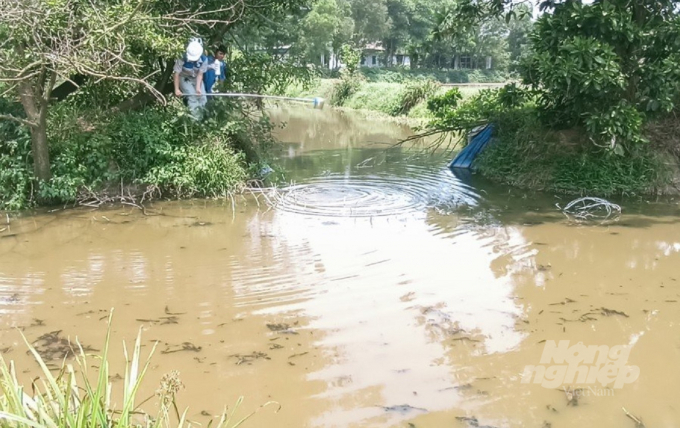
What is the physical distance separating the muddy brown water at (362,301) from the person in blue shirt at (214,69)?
1881mm

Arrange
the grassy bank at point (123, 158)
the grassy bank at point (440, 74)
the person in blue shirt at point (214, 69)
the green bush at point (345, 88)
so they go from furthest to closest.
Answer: the grassy bank at point (440, 74) < the green bush at point (345, 88) < the person in blue shirt at point (214, 69) < the grassy bank at point (123, 158)

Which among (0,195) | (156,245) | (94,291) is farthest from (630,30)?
(0,195)

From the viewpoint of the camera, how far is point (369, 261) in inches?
242

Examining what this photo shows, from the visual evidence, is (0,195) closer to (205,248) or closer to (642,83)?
(205,248)

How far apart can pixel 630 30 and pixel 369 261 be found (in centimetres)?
497

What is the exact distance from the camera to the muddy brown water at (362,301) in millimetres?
3715

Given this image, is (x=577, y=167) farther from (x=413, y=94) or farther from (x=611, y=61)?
(x=413, y=94)

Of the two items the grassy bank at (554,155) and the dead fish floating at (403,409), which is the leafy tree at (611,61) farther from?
the dead fish floating at (403,409)

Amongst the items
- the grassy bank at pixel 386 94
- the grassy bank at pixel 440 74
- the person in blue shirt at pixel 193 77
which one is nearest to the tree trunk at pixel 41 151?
the person in blue shirt at pixel 193 77

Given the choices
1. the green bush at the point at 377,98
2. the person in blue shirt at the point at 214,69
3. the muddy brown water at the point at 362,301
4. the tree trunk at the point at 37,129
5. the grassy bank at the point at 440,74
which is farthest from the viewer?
the grassy bank at the point at 440,74

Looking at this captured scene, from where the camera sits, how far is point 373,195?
30.2 feet

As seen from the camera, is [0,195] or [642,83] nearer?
[0,195]

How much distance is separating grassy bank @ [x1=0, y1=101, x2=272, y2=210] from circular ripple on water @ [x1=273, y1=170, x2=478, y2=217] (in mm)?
1066

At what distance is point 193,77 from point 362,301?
5.22m
